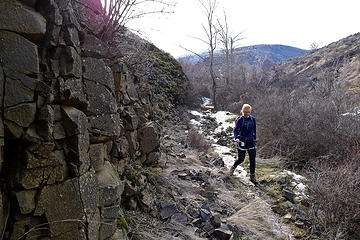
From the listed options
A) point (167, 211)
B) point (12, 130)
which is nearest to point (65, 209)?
point (12, 130)

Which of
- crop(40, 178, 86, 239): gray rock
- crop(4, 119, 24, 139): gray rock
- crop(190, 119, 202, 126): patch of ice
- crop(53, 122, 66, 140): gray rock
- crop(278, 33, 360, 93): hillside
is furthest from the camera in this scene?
crop(278, 33, 360, 93): hillside

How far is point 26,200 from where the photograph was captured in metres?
1.92

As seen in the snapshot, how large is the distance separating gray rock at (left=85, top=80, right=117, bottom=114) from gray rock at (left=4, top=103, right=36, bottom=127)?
72 centimetres

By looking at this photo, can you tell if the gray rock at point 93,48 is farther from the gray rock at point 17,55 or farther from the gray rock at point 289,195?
the gray rock at point 289,195

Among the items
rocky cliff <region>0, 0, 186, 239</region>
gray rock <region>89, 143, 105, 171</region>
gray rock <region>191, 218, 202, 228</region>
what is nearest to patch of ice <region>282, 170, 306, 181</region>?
gray rock <region>191, 218, 202, 228</region>

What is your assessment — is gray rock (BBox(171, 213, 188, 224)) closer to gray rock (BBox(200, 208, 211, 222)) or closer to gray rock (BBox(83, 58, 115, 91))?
gray rock (BBox(200, 208, 211, 222))

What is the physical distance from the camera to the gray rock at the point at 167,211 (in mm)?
3577

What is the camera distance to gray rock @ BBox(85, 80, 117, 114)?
107 inches

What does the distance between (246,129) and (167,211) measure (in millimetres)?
3029

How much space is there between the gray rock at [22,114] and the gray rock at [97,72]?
0.83 metres

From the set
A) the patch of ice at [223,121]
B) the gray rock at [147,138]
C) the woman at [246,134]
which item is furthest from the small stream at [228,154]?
the gray rock at [147,138]

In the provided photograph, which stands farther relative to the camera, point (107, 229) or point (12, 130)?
Answer: point (107, 229)

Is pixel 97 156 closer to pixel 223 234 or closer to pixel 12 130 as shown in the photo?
pixel 12 130

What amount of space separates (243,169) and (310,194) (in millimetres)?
2165
